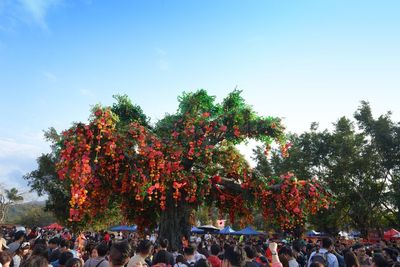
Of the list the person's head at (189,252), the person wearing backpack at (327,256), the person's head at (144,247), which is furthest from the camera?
the person's head at (189,252)

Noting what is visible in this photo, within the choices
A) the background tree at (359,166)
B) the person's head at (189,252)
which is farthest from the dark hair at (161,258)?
the background tree at (359,166)

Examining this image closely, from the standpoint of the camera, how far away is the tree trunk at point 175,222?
13922mm

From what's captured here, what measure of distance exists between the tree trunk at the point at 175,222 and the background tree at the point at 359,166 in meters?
18.5

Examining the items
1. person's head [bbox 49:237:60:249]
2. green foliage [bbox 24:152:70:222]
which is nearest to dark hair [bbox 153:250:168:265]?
person's head [bbox 49:237:60:249]

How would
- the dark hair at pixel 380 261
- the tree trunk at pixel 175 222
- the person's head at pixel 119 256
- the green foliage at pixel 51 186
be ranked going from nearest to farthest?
1. the person's head at pixel 119 256
2. the dark hair at pixel 380 261
3. the tree trunk at pixel 175 222
4. the green foliage at pixel 51 186

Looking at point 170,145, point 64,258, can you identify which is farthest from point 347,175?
point 64,258

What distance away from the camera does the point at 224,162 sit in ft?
47.5

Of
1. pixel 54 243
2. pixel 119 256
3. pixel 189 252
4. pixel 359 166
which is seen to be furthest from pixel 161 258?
pixel 359 166

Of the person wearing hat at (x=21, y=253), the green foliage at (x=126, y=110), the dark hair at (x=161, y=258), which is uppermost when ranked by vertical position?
the green foliage at (x=126, y=110)

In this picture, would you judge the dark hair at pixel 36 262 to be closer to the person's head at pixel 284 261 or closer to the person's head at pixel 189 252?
the person's head at pixel 189 252

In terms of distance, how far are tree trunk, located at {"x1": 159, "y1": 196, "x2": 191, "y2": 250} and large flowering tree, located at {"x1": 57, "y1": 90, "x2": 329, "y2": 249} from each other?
4 cm

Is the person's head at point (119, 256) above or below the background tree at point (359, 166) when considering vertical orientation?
below

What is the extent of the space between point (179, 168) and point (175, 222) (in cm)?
332

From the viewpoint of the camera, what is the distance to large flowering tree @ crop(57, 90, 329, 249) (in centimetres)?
1055
